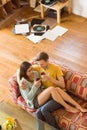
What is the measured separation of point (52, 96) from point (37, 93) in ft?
0.54

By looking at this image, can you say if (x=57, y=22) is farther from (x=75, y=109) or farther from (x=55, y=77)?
(x=75, y=109)

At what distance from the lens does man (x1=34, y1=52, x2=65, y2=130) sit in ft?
9.08

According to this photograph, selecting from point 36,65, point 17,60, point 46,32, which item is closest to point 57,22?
point 46,32

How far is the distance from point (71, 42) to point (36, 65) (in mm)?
1343

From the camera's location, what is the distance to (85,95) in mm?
2820

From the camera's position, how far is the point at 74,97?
2.94 m

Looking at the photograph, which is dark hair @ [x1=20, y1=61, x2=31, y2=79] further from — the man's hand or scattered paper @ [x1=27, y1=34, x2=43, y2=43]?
scattered paper @ [x1=27, y1=34, x2=43, y2=43]

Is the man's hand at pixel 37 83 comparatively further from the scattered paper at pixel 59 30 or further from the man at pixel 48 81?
the scattered paper at pixel 59 30

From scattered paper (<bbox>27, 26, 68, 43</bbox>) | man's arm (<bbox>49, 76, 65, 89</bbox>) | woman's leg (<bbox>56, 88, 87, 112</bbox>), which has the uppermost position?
man's arm (<bbox>49, 76, 65, 89</bbox>)

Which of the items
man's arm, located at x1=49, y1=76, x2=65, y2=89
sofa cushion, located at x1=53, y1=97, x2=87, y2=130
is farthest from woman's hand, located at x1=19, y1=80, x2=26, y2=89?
sofa cushion, located at x1=53, y1=97, x2=87, y2=130

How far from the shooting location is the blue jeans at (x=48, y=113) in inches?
108

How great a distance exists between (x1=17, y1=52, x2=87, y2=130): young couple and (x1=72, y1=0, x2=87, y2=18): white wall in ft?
6.60

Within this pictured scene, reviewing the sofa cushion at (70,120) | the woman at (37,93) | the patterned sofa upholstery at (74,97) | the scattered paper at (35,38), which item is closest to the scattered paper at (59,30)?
the scattered paper at (35,38)

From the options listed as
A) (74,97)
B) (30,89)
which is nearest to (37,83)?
(30,89)
